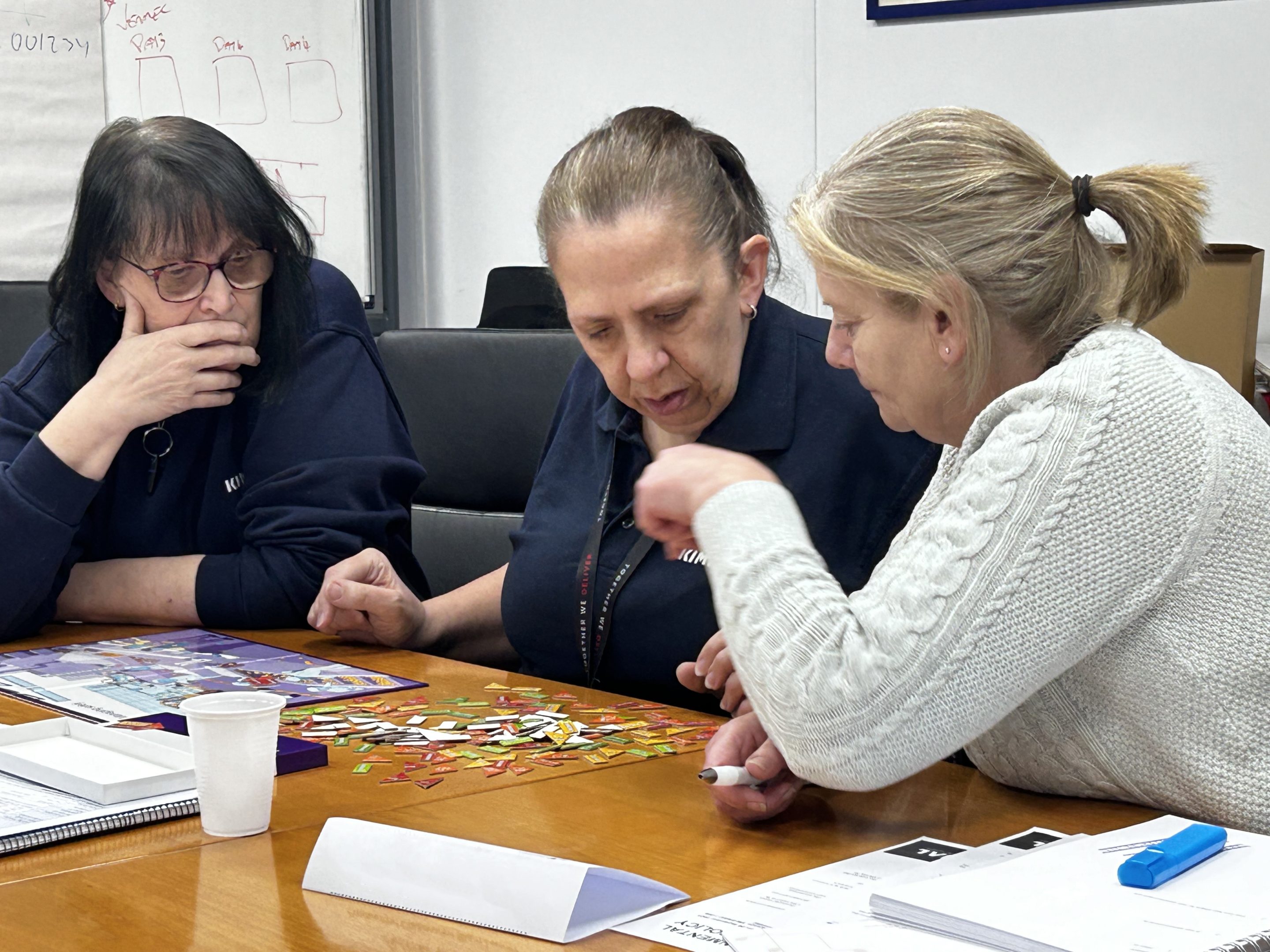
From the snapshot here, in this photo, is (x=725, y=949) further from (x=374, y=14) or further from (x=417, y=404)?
(x=374, y=14)

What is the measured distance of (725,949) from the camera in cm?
82

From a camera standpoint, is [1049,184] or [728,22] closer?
[1049,184]

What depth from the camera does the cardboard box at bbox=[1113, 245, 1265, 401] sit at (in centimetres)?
219

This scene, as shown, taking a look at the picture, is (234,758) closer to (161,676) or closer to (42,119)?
(161,676)

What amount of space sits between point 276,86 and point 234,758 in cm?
296

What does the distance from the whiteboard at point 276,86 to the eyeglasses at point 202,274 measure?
4.94ft

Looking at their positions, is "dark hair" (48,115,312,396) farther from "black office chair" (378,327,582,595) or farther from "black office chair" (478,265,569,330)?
"black office chair" (478,265,569,330)

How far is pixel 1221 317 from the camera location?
7.26 ft

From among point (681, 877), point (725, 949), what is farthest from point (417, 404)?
point (725, 949)

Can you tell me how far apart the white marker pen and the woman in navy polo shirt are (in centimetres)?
49

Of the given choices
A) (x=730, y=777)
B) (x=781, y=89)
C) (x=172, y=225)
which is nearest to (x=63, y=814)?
(x=730, y=777)

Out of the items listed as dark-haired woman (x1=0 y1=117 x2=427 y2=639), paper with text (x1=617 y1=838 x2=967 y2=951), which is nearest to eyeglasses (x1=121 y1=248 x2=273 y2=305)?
dark-haired woman (x1=0 y1=117 x2=427 y2=639)

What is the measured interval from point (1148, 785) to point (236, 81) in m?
3.13

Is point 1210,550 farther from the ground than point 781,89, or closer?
closer
